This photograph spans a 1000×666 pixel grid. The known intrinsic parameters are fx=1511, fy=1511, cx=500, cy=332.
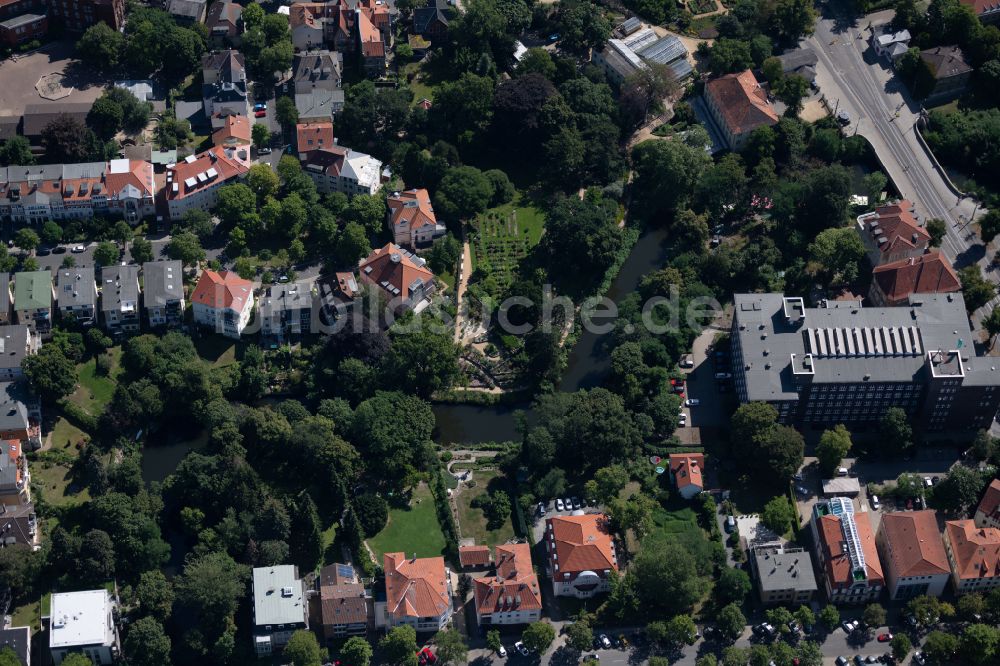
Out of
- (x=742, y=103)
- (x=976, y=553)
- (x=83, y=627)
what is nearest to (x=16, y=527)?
(x=83, y=627)

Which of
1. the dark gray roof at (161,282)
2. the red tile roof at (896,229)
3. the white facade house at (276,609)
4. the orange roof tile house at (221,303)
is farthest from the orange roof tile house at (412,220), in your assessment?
the red tile roof at (896,229)

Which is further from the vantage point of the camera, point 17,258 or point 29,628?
point 17,258

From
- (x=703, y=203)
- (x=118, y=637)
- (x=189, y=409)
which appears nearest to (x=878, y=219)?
(x=703, y=203)

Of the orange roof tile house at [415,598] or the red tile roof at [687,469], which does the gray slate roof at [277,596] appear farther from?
the red tile roof at [687,469]

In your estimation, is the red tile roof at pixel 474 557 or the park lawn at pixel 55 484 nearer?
the red tile roof at pixel 474 557

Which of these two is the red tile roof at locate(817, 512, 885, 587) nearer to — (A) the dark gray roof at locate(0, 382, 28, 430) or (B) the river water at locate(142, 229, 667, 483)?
(B) the river water at locate(142, 229, 667, 483)

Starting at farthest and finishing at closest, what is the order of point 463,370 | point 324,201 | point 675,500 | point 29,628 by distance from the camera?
point 324,201 < point 463,370 < point 675,500 < point 29,628

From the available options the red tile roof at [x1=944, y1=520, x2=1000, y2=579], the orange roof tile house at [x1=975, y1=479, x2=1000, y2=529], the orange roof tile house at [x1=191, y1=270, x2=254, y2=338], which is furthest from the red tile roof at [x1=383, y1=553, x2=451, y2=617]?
the orange roof tile house at [x1=975, y1=479, x2=1000, y2=529]

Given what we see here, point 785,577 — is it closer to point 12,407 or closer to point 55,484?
point 55,484

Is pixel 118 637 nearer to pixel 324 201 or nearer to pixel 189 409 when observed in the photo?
pixel 189 409
